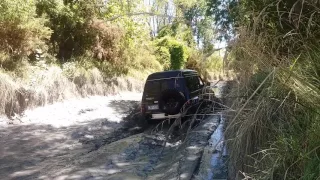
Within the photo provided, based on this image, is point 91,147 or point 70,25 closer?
point 91,147

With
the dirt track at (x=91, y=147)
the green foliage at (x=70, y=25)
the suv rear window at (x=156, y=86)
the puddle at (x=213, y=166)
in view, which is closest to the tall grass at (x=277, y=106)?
the dirt track at (x=91, y=147)

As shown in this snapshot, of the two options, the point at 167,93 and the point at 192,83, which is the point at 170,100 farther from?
the point at 192,83

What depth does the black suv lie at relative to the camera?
11.4 meters

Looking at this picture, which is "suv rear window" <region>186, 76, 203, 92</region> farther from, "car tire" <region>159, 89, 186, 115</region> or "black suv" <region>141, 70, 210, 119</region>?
"car tire" <region>159, 89, 186, 115</region>

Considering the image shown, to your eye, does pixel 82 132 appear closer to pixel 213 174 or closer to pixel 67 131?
pixel 67 131

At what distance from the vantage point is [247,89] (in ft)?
14.9

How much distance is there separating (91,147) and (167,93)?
11.4ft

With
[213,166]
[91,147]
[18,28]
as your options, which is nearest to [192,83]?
[91,147]

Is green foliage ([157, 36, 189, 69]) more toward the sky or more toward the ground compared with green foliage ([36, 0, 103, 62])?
more toward the ground

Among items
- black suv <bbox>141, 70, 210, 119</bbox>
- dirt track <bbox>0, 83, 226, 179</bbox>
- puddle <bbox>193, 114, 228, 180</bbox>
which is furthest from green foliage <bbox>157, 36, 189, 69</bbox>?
puddle <bbox>193, 114, 228, 180</bbox>

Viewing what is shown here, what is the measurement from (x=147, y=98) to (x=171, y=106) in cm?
109

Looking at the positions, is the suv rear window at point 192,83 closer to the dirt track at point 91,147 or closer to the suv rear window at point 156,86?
the suv rear window at point 156,86

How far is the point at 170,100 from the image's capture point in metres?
11.6

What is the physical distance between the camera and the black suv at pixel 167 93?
37.5ft
